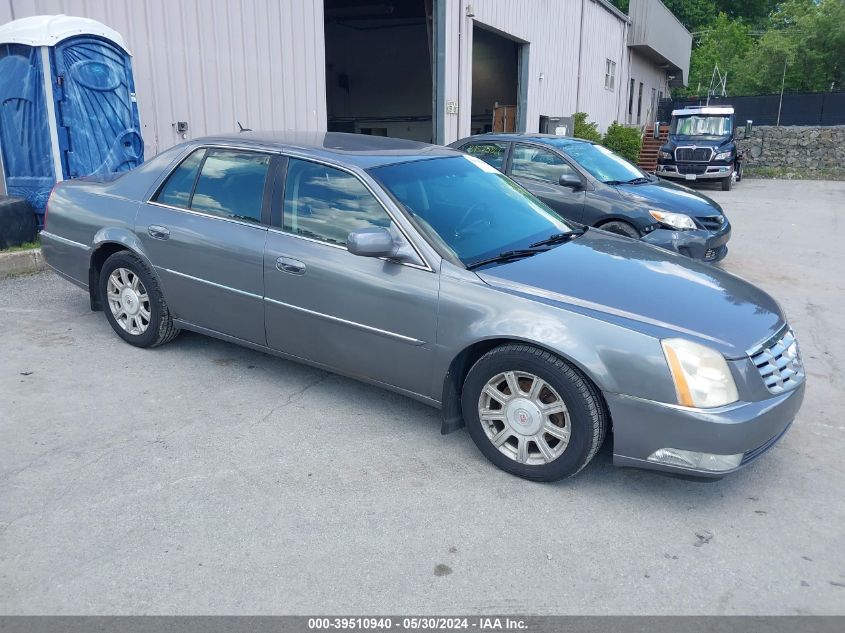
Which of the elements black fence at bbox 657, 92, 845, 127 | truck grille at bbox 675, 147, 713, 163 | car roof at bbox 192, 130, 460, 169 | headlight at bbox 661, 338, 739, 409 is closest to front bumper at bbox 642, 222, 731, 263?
car roof at bbox 192, 130, 460, 169

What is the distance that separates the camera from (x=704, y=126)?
71.1 feet

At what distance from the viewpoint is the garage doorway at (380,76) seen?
2497 cm

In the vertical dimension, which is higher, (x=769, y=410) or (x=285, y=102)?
(x=285, y=102)

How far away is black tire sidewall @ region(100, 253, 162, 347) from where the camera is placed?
15.9ft

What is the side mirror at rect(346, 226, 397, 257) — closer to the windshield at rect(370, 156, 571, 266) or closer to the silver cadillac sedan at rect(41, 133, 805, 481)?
the silver cadillac sedan at rect(41, 133, 805, 481)

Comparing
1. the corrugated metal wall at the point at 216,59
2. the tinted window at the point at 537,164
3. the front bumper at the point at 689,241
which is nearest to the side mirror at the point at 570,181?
the tinted window at the point at 537,164

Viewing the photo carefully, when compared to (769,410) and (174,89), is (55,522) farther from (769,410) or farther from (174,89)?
(174,89)

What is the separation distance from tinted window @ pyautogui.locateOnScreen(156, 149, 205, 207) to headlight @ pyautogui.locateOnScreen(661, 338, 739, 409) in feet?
10.7

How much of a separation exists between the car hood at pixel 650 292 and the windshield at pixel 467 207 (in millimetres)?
251

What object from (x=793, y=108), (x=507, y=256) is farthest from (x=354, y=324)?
(x=793, y=108)

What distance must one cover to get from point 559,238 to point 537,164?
13.4 feet

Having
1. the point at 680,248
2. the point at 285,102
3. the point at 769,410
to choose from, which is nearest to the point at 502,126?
the point at 285,102

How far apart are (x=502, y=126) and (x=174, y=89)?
12419mm

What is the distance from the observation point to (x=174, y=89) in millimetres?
9258
